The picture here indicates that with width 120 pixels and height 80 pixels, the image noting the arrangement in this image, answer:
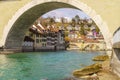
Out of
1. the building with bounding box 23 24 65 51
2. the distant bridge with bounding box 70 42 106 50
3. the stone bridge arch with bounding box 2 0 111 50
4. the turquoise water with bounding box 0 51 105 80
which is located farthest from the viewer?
the distant bridge with bounding box 70 42 106 50

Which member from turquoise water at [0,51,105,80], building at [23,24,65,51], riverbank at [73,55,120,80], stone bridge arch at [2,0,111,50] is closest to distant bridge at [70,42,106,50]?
building at [23,24,65,51]

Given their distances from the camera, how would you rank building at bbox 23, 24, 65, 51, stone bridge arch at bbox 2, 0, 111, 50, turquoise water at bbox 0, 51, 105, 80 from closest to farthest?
turquoise water at bbox 0, 51, 105, 80, stone bridge arch at bbox 2, 0, 111, 50, building at bbox 23, 24, 65, 51

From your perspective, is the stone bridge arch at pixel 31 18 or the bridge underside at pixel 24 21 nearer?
the stone bridge arch at pixel 31 18

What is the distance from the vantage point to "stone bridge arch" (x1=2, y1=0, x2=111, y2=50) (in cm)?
1713

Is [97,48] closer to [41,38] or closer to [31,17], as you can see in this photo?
[41,38]

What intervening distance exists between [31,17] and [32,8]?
2.95 m

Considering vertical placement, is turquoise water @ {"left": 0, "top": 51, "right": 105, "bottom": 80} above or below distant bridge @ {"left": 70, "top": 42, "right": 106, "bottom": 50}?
below

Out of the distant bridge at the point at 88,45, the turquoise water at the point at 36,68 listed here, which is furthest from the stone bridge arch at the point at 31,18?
the distant bridge at the point at 88,45

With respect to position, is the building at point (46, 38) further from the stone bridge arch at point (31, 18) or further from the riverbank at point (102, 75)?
the riverbank at point (102, 75)

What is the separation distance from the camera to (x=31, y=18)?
23.8 m

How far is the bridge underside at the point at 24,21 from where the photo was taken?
20797 mm

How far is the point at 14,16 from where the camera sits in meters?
21.5

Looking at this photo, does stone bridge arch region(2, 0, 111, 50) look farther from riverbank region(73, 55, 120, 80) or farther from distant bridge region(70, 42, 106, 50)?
distant bridge region(70, 42, 106, 50)

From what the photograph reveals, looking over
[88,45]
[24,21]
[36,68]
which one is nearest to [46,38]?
[88,45]
